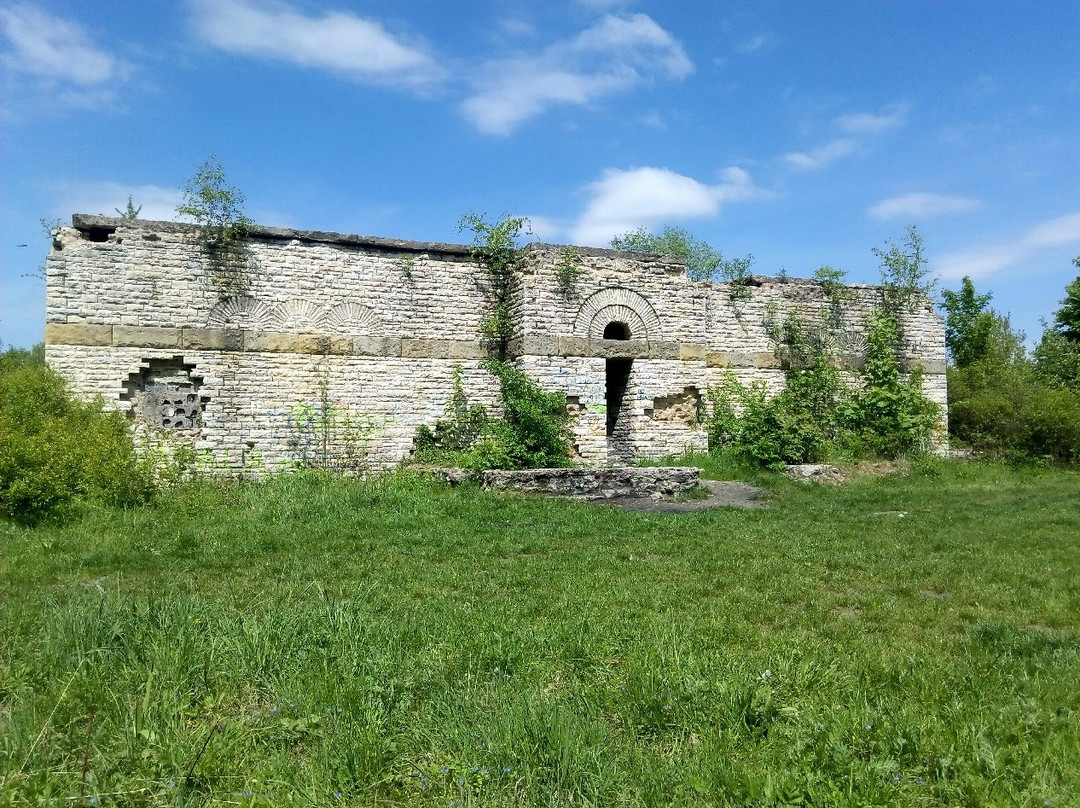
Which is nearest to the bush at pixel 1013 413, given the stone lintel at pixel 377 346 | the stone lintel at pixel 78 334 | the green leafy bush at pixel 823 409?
the green leafy bush at pixel 823 409

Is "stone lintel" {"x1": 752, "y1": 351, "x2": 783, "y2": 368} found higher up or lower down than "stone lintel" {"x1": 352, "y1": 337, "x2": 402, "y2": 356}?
lower down

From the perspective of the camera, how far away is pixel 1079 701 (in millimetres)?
3988

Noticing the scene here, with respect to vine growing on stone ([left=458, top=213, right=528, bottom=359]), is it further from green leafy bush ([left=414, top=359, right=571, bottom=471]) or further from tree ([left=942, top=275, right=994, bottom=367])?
tree ([left=942, top=275, right=994, bottom=367])

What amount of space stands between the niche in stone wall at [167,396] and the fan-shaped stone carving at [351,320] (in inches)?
91.2

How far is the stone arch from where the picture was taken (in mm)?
14352

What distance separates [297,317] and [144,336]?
2.35 metres

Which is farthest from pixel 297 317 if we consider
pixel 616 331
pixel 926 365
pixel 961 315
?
pixel 961 315

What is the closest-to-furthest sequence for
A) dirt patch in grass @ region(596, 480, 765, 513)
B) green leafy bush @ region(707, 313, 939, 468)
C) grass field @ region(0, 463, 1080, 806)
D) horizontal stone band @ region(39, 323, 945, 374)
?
grass field @ region(0, 463, 1080, 806), dirt patch in grass @ region(596, 480, 765, 513), horizontal stone band @ region(39, 323, 945, 374), green leafy bush @ region(707, 313, 939, 468)

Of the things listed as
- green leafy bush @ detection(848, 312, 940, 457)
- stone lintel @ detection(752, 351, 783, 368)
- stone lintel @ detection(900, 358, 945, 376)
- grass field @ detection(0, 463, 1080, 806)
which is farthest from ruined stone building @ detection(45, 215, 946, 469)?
stone lintel @ detection(900, 358, 945, 376)

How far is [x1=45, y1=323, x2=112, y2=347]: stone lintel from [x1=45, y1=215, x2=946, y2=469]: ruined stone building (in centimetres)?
2

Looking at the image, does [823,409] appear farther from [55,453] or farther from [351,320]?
[55,453]

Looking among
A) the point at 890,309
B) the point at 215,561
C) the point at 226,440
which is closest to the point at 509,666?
the point at 215,561

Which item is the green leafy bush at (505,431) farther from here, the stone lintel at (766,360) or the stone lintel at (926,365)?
the stone lintel at (926,365)

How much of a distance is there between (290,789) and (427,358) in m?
10.9
